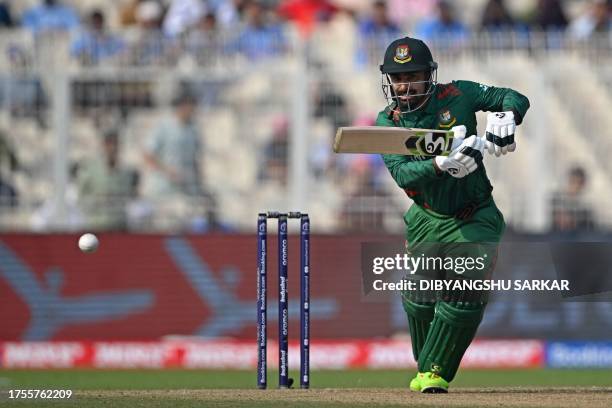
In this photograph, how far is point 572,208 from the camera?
13.3 metres

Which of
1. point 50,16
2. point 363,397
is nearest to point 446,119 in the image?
point 363,397

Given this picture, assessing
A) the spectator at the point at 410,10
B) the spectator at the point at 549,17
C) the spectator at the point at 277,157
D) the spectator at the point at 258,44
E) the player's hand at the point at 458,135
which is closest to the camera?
the player's hand at the point at 458,135

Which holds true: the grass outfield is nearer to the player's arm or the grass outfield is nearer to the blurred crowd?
the player's arm

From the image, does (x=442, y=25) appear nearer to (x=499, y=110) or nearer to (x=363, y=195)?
(x=363, y=195)

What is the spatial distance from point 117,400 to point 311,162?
18.9 feet

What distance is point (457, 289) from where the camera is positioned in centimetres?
805

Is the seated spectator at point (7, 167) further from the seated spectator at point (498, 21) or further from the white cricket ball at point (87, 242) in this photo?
the seated spectator at point (498, 21)

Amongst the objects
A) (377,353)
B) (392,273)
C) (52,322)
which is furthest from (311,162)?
(392,273)

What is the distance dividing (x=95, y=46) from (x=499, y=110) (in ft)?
20.4

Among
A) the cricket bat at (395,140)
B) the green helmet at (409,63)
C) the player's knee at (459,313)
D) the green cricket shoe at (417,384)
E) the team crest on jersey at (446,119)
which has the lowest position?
the green cricket shoe at (417,384)

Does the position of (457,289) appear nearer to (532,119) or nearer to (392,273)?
(392,273)

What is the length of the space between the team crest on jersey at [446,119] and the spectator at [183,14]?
7312 millimetres

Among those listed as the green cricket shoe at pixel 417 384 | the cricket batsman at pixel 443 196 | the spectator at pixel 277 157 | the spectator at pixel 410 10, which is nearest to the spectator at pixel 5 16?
the spectator at pixel 277 157

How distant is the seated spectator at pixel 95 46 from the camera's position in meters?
13.5
